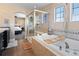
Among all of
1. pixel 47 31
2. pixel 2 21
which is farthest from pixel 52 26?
pixel 2 21

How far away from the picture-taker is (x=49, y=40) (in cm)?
175

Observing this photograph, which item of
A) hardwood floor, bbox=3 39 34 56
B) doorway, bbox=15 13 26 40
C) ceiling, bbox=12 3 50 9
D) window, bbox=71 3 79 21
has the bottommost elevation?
hardwood floor, bbox=3 39 34 56

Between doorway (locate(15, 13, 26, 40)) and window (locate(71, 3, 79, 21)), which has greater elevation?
window (locate(71, 3, 79, 21))

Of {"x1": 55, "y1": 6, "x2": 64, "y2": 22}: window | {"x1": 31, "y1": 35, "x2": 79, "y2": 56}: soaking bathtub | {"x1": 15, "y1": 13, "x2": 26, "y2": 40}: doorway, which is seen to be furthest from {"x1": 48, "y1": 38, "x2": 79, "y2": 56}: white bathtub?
{"x1": 15, "y1": 13, "x2": 26, "y2": 40}: doorway

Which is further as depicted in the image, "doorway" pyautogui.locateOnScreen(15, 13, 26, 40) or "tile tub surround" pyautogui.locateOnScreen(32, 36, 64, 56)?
"doorway" pyautogui.locateOnScreen(15, 13, 26, 40)

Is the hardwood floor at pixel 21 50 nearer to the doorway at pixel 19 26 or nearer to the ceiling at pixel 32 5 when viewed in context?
the doorway at pixel 19 26

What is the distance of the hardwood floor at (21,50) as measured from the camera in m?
1.73

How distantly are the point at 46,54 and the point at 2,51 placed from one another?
0.66 meters

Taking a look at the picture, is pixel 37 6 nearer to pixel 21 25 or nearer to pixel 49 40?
pixel 21 25

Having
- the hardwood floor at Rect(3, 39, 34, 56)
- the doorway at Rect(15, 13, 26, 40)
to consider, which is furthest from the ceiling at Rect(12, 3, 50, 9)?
the hardwood floor at Rect(3, 39, 34, 56)

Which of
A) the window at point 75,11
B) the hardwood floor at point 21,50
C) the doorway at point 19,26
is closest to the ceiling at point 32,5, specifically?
the doorway at point 19,26

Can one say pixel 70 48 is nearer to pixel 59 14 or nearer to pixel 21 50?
pixel 59 14

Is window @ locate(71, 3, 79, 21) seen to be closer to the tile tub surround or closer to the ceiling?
the ceiling

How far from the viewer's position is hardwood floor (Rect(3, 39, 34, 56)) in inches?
68.0
